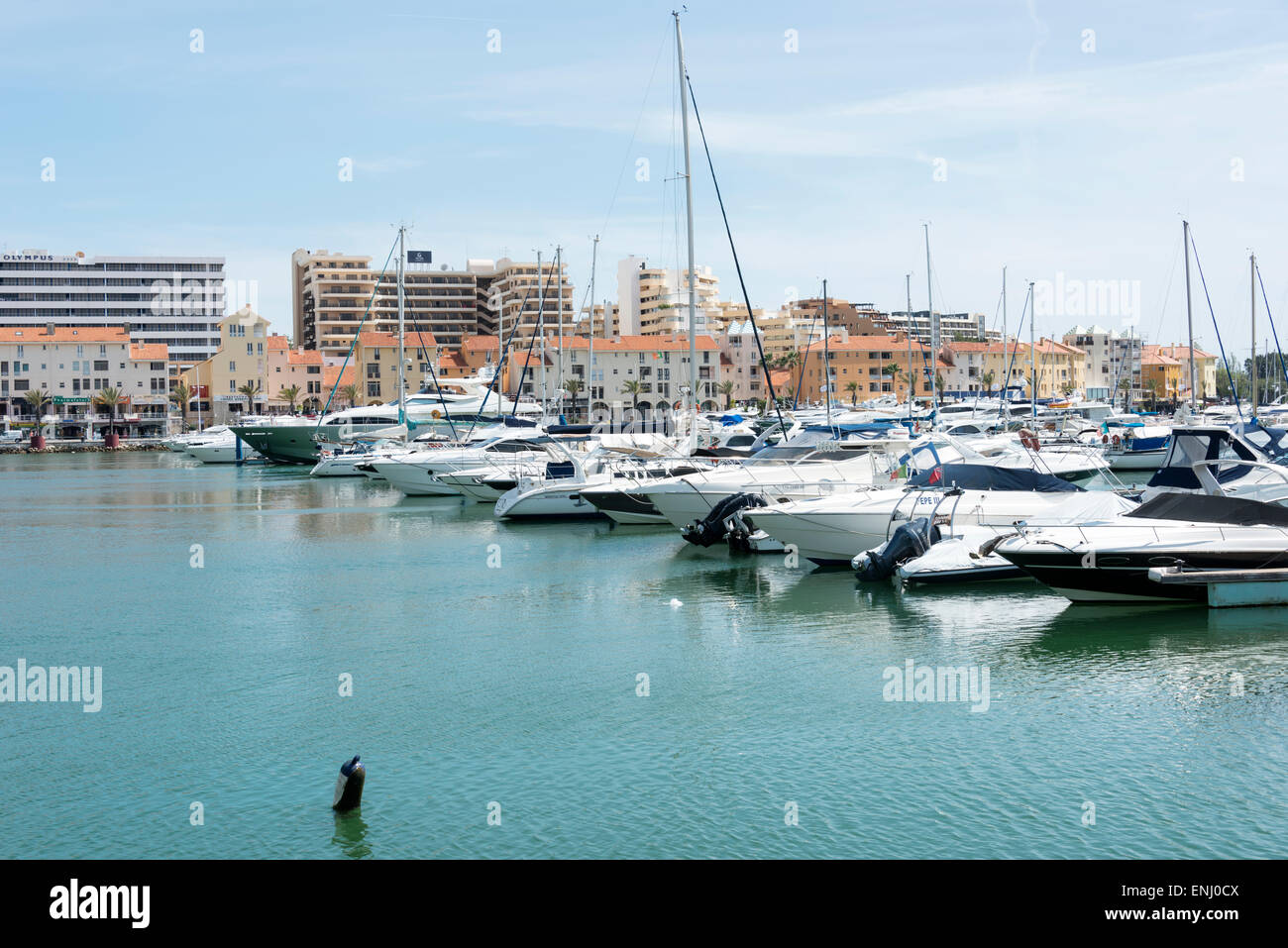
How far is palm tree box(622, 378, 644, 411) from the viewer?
14438 cm

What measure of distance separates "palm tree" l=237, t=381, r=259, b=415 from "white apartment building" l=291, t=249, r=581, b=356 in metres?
27.0

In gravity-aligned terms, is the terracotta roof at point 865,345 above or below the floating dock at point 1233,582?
above

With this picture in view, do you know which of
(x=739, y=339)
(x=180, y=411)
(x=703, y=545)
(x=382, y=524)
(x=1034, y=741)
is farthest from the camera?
(x=739, y=339)

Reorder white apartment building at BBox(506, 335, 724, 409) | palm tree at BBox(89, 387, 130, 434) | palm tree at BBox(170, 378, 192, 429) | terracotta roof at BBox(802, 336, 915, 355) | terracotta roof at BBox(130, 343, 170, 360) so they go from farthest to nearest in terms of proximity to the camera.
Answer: terracotta roof at BBox(802, 336, 915, 355) < white apartment building at BBox(506, 335, 724, 409) < terracotta roof at BBox(130, 343, 170, 360) < palm tree at BBox(170, 378, 192, 429) < palm tree at BBox(89, 387, 130, 434)

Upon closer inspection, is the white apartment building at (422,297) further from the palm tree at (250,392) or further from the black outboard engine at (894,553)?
the black outboard engine at (894,553)

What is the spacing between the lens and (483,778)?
13.8m

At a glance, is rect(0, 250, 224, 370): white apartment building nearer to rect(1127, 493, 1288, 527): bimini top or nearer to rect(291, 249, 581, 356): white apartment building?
rect(291, 249, 581, 356): white apartment building

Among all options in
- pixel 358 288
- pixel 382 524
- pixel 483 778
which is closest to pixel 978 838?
pixel 483 778

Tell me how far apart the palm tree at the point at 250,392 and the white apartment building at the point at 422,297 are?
27017 mm

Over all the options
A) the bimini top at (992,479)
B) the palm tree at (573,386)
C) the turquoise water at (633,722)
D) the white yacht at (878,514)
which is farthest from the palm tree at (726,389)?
the turquoise water at (633,722)

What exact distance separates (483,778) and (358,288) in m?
169

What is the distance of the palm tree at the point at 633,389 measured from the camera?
14438cm

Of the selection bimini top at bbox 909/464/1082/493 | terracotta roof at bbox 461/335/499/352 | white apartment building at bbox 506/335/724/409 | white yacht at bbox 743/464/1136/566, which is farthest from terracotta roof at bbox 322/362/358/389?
white yacht at bbox 743/464/1136/566
